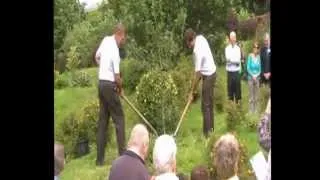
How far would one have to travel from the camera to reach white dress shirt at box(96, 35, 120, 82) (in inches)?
167

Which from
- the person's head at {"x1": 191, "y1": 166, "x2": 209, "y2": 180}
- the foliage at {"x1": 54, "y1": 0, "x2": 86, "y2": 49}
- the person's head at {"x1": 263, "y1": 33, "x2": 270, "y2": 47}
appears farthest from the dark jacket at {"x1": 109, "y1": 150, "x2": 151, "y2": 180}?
the person's head at {"x1": 263, "y1": 33, "x2": 270, "y2": 47}

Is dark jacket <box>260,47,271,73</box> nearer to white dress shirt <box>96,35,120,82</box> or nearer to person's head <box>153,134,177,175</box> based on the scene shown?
person's head <box>153,134,177,175</box>

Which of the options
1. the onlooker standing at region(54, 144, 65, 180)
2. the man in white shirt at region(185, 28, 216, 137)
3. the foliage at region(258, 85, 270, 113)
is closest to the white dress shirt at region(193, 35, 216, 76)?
the man in white shirt at region(185, 28, 216, 137)

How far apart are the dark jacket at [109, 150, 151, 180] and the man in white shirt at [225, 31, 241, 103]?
0.69 metres

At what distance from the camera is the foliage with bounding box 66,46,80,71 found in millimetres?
4238

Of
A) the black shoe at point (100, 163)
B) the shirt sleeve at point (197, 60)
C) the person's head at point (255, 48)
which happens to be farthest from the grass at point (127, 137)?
the person's head at point (255, 48)

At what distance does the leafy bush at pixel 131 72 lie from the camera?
167 inches

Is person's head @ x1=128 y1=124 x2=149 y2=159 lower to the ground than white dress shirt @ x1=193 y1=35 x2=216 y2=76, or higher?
lower

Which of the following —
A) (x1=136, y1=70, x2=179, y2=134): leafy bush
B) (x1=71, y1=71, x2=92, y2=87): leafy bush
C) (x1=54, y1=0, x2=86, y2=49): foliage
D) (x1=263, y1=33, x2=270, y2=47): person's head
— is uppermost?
(x1=54, y1=0, x2=86, y2=49): foliage

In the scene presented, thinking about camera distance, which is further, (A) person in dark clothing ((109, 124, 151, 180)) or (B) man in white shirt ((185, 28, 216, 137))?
(B) man in white shirt ((185, 28, 216, 137))

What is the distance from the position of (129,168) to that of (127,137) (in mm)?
195
